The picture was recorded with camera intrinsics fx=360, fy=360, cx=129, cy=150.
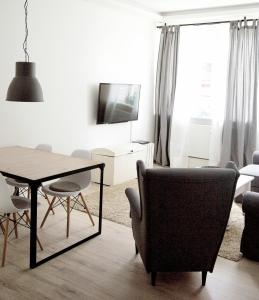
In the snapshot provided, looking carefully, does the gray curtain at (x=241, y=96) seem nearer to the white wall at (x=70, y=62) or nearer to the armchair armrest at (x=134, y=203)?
the white wall at (x=70, y=62)

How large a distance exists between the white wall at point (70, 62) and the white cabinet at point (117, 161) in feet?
1.00

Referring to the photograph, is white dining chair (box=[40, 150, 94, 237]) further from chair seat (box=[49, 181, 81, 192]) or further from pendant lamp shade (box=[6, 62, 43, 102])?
pendant lamp shade (box=[6, 62, 43, 102])

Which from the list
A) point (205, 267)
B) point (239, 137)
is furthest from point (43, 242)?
point (239, 137)

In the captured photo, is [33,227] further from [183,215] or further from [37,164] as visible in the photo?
[183,215]

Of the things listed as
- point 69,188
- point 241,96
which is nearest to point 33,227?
point 69,188

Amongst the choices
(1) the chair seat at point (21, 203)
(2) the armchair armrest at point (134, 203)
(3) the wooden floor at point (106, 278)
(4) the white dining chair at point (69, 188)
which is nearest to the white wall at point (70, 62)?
(4) the white dining chair at point (69, 188)

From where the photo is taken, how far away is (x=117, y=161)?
551cm

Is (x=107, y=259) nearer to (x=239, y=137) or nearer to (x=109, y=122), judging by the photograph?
(x=109, y=122)

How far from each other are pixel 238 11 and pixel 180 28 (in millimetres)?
1258

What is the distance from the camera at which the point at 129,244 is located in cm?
350

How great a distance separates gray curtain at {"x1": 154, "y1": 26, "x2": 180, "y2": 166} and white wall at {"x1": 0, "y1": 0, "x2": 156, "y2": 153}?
1.02 feet

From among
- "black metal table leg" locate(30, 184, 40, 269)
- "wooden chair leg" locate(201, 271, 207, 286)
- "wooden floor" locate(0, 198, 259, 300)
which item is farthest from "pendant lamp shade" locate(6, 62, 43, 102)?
"wooden chair leg" locate(201, 271, 207, 286)

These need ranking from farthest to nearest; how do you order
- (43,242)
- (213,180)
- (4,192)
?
(43,242)
(4,192)
(213,180)

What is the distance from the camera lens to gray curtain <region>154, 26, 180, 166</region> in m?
6.66
